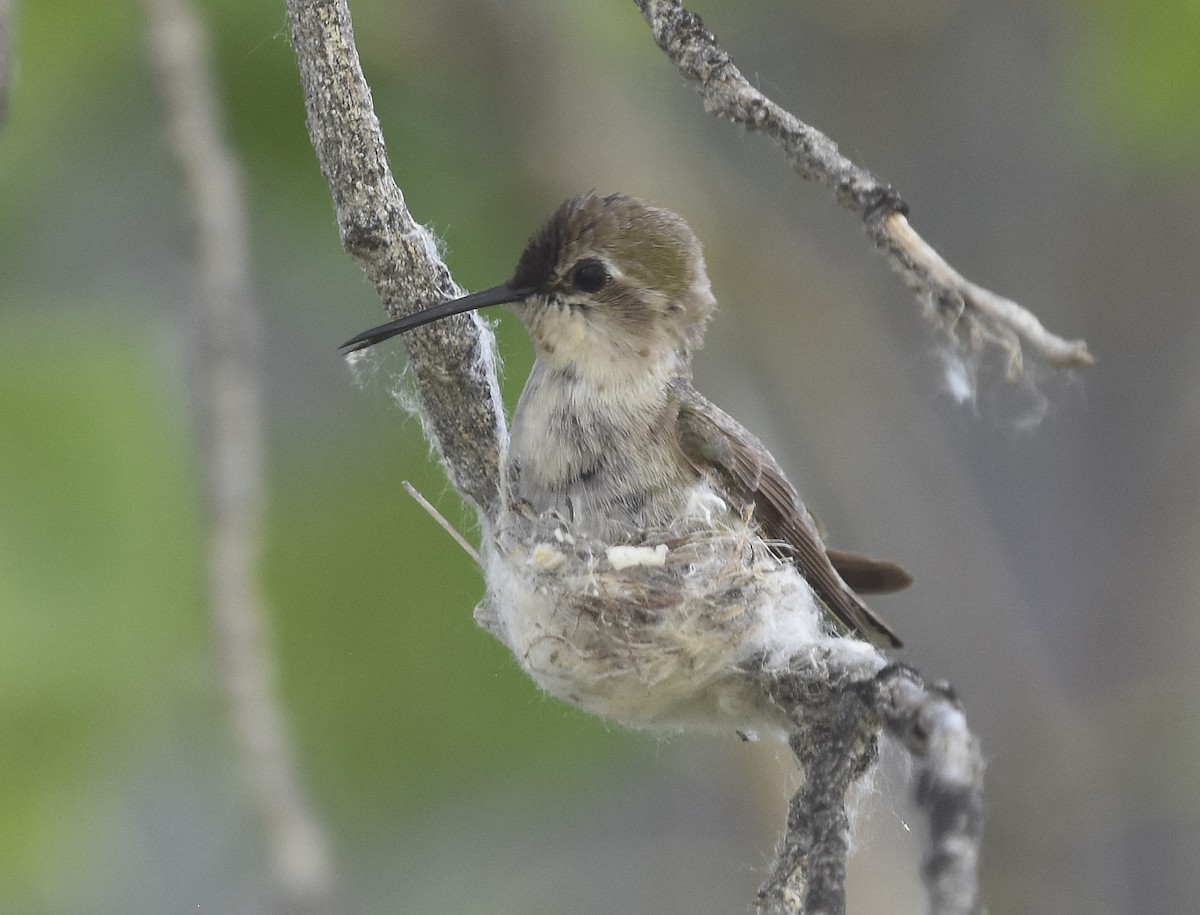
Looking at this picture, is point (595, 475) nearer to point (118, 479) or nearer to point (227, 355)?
point (227, 355)

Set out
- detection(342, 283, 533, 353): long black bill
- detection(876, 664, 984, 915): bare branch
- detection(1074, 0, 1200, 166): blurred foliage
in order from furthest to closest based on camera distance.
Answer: detection(1074, 0, 1200, 166): blurred foliage
detection(342, 283, 533, 353): long black bill
detection(876, 664, 984, 915): bare branch

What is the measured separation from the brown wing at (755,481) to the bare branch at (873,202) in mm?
897

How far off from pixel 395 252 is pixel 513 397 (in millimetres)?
1818

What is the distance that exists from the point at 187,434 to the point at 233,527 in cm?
132

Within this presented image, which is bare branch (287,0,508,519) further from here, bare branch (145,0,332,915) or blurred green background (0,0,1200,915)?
blurred green background (0,0,1200,915)

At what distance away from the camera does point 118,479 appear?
3236 mm

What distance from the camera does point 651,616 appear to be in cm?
197

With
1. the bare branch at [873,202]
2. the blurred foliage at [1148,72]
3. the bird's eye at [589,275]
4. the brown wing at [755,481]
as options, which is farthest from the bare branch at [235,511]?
the blurred foliage at [1148,72]

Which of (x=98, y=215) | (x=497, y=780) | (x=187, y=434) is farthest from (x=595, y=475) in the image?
(x=98, y=215)

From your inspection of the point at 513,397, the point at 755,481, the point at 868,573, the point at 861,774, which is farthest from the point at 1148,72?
the point at 861,774

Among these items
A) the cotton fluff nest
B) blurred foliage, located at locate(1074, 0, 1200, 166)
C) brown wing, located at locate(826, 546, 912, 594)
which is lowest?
the cotton fluff nest

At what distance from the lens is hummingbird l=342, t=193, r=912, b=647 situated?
2059mm

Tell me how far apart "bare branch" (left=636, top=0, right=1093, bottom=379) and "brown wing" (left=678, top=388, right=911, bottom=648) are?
897 millimetres

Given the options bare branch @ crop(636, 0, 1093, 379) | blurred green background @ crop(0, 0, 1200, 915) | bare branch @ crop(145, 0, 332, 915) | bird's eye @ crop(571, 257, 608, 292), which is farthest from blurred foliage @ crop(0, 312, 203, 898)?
bare branch @ crop(636, 0, 1093, 379)
